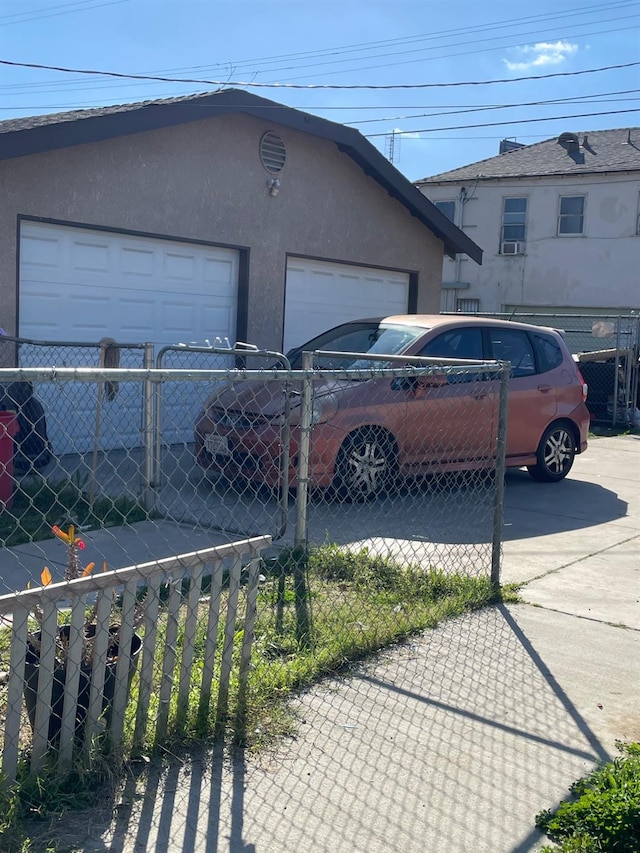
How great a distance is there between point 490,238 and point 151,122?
1917cm

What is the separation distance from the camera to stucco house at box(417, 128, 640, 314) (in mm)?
25672

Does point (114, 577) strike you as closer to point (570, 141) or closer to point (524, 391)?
point (524, 391)

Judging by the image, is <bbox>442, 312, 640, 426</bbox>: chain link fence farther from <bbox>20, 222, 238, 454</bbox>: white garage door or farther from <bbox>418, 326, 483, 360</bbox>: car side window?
<bbox>418, 326, 483, 360</bbox>: car side window

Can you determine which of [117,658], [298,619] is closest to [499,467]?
[298,619]

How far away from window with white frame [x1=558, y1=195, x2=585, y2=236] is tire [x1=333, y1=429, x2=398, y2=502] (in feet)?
67.3

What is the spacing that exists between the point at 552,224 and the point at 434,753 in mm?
24842

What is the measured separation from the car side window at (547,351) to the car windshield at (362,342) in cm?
149

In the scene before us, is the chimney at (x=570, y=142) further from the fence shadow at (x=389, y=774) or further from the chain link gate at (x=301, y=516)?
the fence shadow at (x=389, y=774)

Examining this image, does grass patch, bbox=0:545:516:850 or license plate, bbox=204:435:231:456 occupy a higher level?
license plate, bbox=204:435:231:456

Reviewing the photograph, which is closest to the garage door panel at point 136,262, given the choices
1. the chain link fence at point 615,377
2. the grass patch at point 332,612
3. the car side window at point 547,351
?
the car side window at point 547,351

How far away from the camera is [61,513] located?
7.14 m

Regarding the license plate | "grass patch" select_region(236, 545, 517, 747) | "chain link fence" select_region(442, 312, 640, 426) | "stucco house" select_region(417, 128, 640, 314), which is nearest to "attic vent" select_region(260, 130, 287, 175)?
the license plate

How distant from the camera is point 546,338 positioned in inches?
384

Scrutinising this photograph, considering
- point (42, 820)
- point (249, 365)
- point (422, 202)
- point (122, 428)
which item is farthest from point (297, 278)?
point (42, 820)
